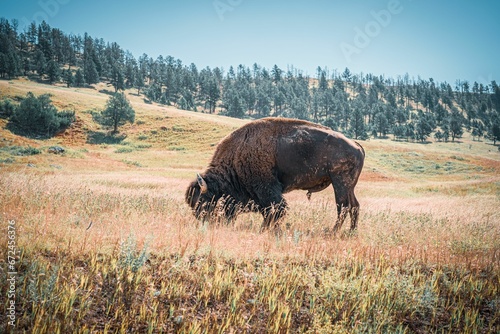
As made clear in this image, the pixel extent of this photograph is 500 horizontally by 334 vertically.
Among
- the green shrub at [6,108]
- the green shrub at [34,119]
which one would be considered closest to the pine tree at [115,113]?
the green shrub at [34,119]

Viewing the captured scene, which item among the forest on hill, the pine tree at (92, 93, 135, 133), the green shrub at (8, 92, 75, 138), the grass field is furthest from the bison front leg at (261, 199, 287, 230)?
the forest on hill

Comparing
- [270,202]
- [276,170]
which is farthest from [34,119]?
[270,202]

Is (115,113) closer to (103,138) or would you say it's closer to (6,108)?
(103,138)

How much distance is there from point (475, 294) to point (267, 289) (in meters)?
3.29

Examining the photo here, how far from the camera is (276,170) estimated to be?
24.2 ft

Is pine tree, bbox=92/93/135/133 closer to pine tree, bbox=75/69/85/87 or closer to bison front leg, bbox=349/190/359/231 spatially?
bison front leg, bbox=349/190/359/231

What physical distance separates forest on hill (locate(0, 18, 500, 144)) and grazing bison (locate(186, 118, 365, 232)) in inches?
3385

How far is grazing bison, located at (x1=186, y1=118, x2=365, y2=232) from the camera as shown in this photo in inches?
276

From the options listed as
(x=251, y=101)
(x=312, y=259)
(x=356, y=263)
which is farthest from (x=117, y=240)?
(x=251, y=101)

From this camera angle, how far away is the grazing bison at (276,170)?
701 cm

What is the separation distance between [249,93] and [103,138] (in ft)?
267

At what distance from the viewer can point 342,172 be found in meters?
7.04

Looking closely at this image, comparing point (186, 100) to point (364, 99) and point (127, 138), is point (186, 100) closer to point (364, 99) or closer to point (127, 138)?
point (127, 138)

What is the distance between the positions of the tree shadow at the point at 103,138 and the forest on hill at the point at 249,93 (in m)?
55.1
